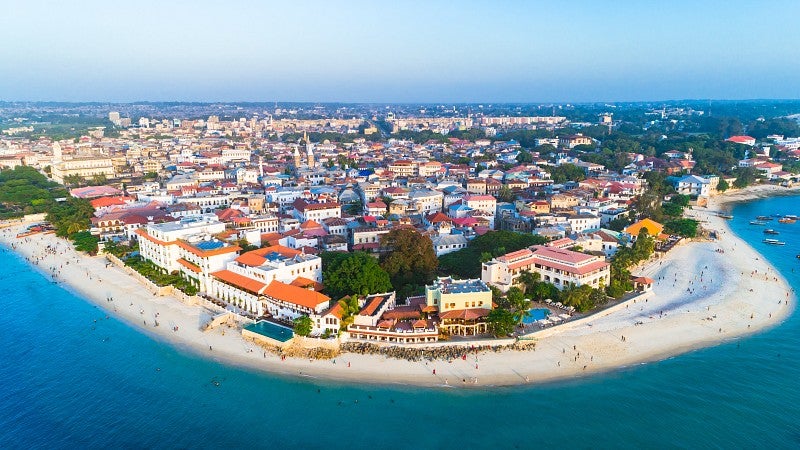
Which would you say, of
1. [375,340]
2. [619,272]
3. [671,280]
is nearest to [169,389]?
[375,340]

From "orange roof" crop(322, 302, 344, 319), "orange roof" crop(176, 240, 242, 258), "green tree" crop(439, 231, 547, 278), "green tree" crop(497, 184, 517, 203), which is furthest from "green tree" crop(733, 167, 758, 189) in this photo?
"orange roof" crop(176, 240, 242, 258)

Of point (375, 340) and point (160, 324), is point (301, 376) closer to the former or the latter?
point (375, 340)

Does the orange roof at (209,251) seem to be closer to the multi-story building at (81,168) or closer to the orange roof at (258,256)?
the orange roof at (258,256)

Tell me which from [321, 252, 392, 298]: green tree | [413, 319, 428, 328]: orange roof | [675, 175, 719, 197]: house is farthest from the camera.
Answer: [675, 175, 719, 197]: house

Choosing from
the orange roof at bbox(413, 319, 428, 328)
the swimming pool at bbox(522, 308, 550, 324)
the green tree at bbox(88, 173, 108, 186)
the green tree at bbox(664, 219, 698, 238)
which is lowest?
the swimming pool at bbox(522, 308, 550, 324)

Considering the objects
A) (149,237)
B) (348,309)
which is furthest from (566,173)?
(149,237)

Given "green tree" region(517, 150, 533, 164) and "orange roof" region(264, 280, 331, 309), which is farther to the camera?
"green tree" region(517, 150, 533, 164)

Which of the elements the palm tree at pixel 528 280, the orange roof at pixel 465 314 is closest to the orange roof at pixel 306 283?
the orange roof at pixel 465 314

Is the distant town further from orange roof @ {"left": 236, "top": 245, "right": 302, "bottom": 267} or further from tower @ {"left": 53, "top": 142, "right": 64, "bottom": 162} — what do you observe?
tower @ {"left": 53, "top": 142, "right": 64, "bottom": 162}
